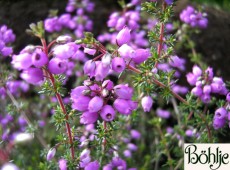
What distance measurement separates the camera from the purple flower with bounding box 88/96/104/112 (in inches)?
89.1

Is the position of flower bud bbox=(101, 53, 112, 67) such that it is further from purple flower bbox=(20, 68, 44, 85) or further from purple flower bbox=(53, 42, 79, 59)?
purple flower bbox=(20, 68, 44, 85)

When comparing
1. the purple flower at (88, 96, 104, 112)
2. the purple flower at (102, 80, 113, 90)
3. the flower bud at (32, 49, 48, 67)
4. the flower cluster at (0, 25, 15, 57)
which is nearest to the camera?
the flower bud at (32, 49, 48, 67)

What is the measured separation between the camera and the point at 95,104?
2.26 m

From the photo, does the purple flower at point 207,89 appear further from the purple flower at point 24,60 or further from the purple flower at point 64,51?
the purple flower at point 24,60

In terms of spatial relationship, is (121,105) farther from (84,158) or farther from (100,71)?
(84,158)

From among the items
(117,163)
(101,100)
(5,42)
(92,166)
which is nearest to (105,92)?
(101,100)

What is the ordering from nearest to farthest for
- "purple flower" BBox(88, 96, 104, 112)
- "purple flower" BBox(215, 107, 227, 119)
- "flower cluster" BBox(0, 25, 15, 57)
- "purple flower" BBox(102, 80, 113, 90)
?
"purple flower" BBox(88, 96, 104, 112) → "purple flower" BBox(102, 80, 113, 90) → "purple flower" BBox(215, 107, 227, 119) → "flower cluster" BBox(0, 25, 15, 57)

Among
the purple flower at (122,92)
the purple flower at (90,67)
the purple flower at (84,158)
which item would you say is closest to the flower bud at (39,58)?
the purple flower at (90,67)

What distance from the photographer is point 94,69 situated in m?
2.29

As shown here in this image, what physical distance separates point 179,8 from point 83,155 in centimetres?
471

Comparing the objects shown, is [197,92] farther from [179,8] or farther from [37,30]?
[179,8]

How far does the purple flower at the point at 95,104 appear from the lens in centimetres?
226

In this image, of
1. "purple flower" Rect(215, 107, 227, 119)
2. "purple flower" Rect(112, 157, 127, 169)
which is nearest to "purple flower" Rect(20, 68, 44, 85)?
"purple flower" Rect(112, 157, 127, 169)

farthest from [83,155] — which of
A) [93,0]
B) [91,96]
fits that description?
[93,0]
